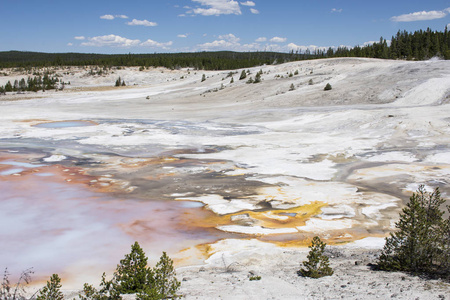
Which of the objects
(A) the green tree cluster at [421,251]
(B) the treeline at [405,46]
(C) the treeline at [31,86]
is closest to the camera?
(A) the green tree cluster at [421,251]

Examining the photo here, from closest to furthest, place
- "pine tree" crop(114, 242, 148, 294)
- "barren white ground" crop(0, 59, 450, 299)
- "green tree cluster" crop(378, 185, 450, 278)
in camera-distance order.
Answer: "pine tree" crop(114, 242, 148, 294) < "green tree cluster" crop(378, 185, 450, 278) < "barren white ground" crop(0, 59, 450, 299)

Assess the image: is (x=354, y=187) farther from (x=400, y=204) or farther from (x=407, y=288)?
(x=407, y=288)

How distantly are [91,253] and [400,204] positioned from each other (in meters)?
6.95

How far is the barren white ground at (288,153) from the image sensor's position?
5.72 metres

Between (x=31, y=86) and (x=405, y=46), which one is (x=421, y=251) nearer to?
(x=31, y=86)

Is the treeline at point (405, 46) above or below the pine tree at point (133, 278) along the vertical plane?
above

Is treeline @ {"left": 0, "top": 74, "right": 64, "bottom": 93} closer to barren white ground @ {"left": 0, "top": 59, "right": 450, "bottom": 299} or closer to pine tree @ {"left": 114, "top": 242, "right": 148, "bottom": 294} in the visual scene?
barren white ground @ {"left": 0, "top": 59, "right": 450, "bottom": 299}

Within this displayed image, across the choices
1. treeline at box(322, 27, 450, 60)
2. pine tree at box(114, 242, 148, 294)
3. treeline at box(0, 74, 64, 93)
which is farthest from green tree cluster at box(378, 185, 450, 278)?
treeline at box(322, 27, 450, 60)

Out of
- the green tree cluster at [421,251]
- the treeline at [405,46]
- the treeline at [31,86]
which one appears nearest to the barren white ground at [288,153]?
the green tree cluster at [421,251]

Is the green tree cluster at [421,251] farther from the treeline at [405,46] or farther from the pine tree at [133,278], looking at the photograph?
the treeline at [405,46]

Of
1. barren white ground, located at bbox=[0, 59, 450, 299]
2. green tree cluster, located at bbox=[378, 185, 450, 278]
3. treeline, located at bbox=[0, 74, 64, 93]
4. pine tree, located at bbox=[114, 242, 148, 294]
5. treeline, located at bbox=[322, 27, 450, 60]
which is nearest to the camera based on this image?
pine tree, located at bbox=[114, 242, 148, 294]

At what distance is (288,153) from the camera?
47.1 feet

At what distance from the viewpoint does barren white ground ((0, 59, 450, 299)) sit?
5.72 meters

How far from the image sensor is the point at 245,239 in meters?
7.38
